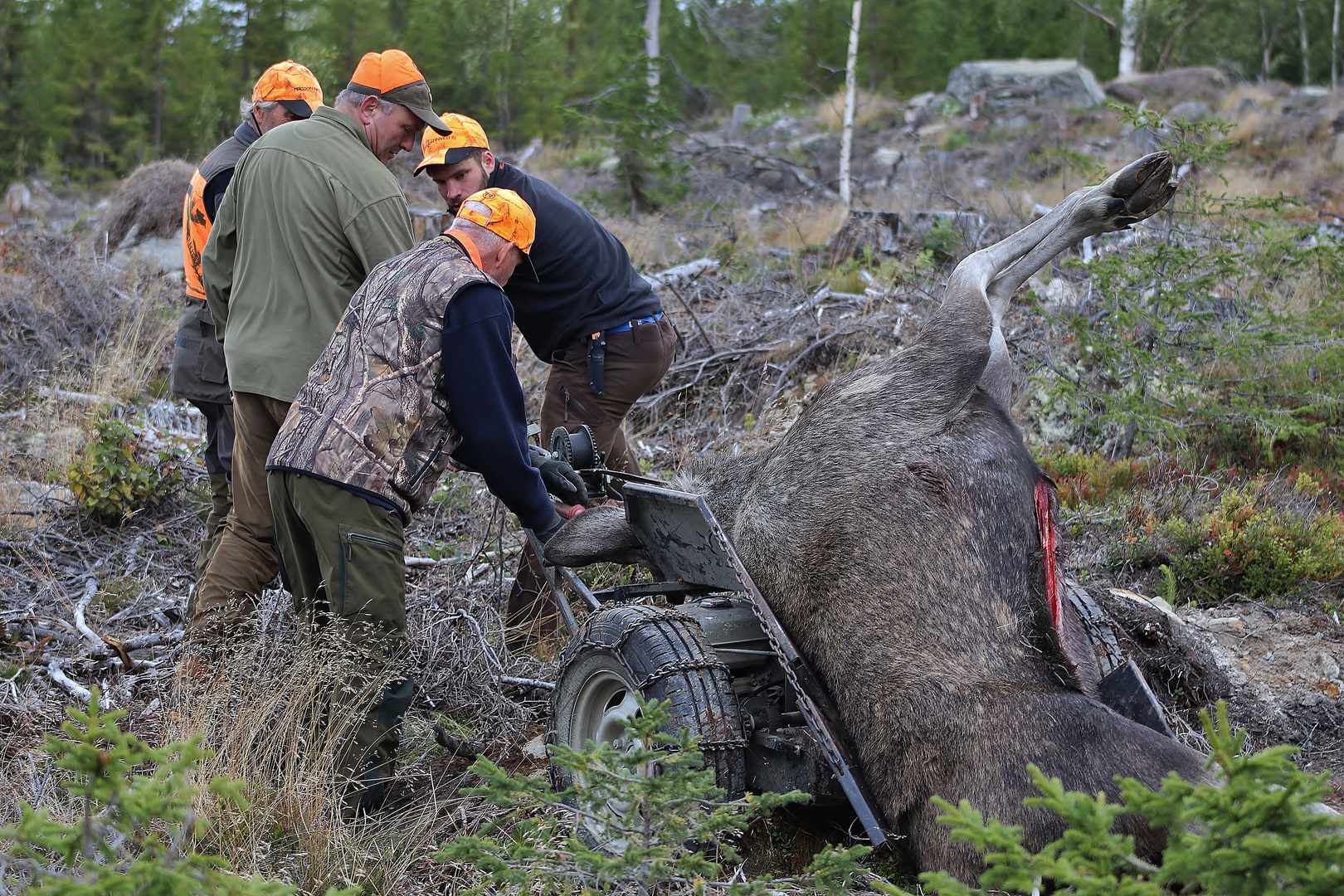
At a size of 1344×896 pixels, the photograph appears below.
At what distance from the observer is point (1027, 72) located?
88.6ft

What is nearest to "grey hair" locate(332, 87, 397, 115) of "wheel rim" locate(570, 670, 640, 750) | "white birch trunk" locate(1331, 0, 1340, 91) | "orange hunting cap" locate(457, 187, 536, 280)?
"orange hunting cap" locate(457, 187, 536, 280)

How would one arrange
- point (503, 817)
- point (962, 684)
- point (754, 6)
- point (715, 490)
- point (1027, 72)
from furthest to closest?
1. point (754, 6)
2. point (1027, 72)
3. point (715, 490)
4. point (503, 817)
5. point (962, 684)

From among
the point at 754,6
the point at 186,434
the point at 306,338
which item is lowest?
the point at 186,434

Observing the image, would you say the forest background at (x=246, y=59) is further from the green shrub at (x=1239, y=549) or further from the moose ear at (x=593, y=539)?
the moose ear at (x=593, y=539)

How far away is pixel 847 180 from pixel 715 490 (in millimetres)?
14245

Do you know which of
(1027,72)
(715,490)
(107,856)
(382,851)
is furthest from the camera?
(1027,72)

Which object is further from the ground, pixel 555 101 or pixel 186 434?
pixel 555 101

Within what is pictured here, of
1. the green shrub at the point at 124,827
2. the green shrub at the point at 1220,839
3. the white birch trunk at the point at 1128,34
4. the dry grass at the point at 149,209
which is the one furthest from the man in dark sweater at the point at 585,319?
the white birch trunk at the point at 1128,34

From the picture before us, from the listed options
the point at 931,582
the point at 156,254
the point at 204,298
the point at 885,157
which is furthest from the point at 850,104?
the point at 931,582

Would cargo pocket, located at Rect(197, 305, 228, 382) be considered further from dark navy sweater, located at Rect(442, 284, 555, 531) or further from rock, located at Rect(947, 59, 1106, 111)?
rock, located at Rect(947, 59, 1106, 111)

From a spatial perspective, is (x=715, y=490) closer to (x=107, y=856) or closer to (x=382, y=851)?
(x=382, y=851)

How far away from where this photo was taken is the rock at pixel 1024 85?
84.7ft

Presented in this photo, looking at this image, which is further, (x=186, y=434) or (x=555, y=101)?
(x=555, y=101)

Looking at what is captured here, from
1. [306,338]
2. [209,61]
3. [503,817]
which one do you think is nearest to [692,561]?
[503,817]
